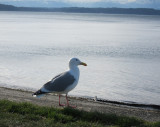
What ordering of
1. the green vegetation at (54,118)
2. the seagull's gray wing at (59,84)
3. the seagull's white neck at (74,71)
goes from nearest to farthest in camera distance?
the green vegetation at (54,118)
the seagull's gray wing at (59,84)
the seagull's white neck at (74,71)

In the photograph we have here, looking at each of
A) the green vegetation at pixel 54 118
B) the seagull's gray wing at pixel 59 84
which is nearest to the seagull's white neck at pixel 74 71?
the seagull's gray wing at pixel 59 84

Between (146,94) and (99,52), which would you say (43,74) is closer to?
(146,94)

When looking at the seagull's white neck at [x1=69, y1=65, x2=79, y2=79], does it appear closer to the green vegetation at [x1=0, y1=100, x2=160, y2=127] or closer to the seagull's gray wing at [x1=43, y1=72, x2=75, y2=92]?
the seagull's gray wing at [x1=43, y1=72, x2=75, y2=92]

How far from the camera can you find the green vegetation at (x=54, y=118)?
759 cm

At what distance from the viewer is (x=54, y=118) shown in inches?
320

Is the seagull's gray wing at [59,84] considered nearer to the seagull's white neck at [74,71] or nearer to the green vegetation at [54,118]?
the seagull's white neck at [74,71]

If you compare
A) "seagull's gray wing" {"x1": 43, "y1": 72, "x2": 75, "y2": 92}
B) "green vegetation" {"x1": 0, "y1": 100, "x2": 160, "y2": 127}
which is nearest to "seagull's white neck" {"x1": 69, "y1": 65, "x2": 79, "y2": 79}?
"seagull's gray wing" {"x1": 43, "y1": 72, "x2": 75, "y2": 92}

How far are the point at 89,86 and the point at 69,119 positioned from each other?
380 inches

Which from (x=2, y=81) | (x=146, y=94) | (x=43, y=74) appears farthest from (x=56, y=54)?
(x=146, y=94)

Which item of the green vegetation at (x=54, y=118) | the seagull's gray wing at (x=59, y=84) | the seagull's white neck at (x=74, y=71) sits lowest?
the green vegetation at (x=54, y=118)

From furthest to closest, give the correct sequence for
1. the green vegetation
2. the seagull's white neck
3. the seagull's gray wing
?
the seagull's white neck < the seagull's gray wing < the green vegetation

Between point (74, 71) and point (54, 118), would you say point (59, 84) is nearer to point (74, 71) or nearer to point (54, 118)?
point (74, 71)

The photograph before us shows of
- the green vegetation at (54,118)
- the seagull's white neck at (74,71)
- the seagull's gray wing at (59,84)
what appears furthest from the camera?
the seagull's white neck at (74,71)

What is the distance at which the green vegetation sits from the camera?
759 centimetres
